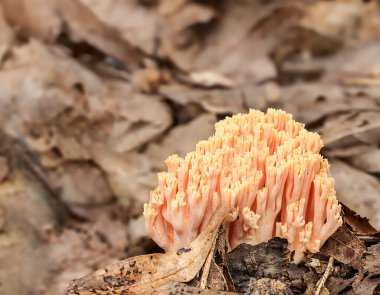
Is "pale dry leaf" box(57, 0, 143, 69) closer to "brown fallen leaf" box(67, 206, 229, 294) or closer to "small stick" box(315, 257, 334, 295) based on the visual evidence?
"brown fallen leaf" box(67, 206, 229, 294)

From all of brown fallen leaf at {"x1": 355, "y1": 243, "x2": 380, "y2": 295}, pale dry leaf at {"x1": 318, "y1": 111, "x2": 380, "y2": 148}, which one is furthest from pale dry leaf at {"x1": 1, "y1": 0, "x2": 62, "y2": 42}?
brown fallen leaf at {"x1": 355, "y1": 243, "x2": 380, "y2": 295}

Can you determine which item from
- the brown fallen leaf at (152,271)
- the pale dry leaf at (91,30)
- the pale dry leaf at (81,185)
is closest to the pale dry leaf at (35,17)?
the pale dry leaf at (91,30)

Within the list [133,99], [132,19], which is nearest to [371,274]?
[133,99]

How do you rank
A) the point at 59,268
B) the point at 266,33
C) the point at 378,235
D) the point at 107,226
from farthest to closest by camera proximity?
the point at 266,33 → the point at 107,226 → the point at 59,268 → the point at 378,235

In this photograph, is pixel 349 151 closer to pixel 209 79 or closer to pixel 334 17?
pixel 209 79

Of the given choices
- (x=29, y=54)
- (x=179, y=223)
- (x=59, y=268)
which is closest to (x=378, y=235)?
(x=179, y=223)

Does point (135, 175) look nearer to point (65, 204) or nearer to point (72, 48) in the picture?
point (65, 204)
